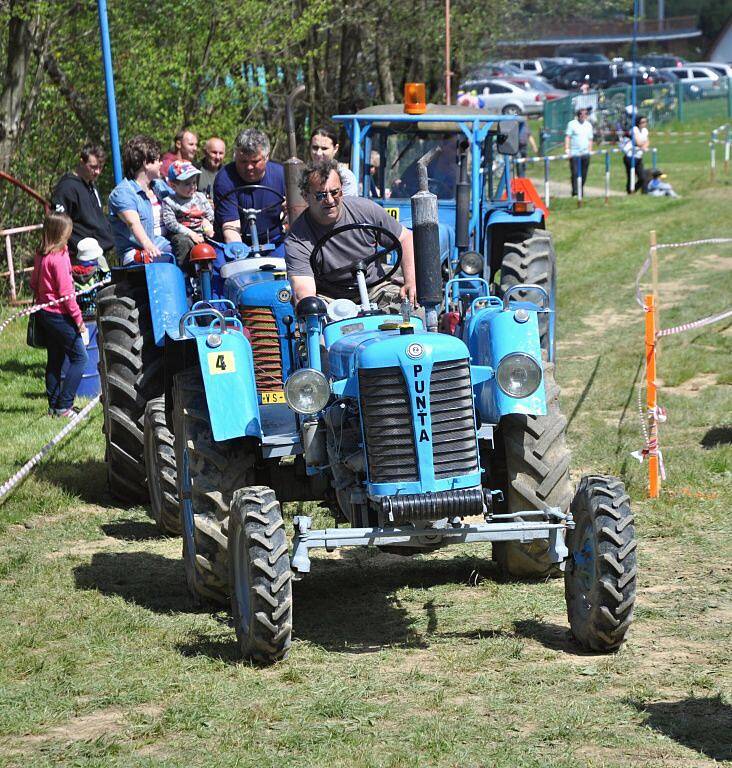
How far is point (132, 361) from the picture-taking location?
879cm

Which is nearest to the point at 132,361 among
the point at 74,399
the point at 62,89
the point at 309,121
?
the point at 74,399

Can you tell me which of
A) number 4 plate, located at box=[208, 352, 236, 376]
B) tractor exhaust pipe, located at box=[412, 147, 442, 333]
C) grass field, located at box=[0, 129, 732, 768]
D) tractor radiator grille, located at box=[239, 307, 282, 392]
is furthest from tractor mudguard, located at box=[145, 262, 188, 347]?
tractor exhaust pipe, located at box=[412, 147, 442, 333]

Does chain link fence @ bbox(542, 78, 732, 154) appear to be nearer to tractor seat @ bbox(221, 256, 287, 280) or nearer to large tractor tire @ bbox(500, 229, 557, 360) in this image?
large tractor tire @ bbox(500, 229, 557, 360)

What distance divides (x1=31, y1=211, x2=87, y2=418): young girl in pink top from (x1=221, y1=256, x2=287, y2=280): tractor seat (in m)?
3.12

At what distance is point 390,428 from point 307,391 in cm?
43

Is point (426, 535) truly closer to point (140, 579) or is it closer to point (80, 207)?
point (140, 579)

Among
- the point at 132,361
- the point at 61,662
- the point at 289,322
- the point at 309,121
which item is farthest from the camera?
the point at 309,121

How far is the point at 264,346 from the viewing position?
24.2 feet

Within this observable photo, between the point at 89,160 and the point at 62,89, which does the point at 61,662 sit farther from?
the point at 62,89

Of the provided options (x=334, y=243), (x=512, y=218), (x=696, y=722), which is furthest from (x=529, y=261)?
(x=696, y=722)

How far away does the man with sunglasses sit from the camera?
6.93 m

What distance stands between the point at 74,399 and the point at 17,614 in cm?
517

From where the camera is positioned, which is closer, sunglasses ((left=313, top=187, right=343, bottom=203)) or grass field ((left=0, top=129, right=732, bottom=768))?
grass field ((left=0, top=129, right=732, bottom=768))

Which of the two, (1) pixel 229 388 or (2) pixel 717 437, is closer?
(1) pixel 229 388
